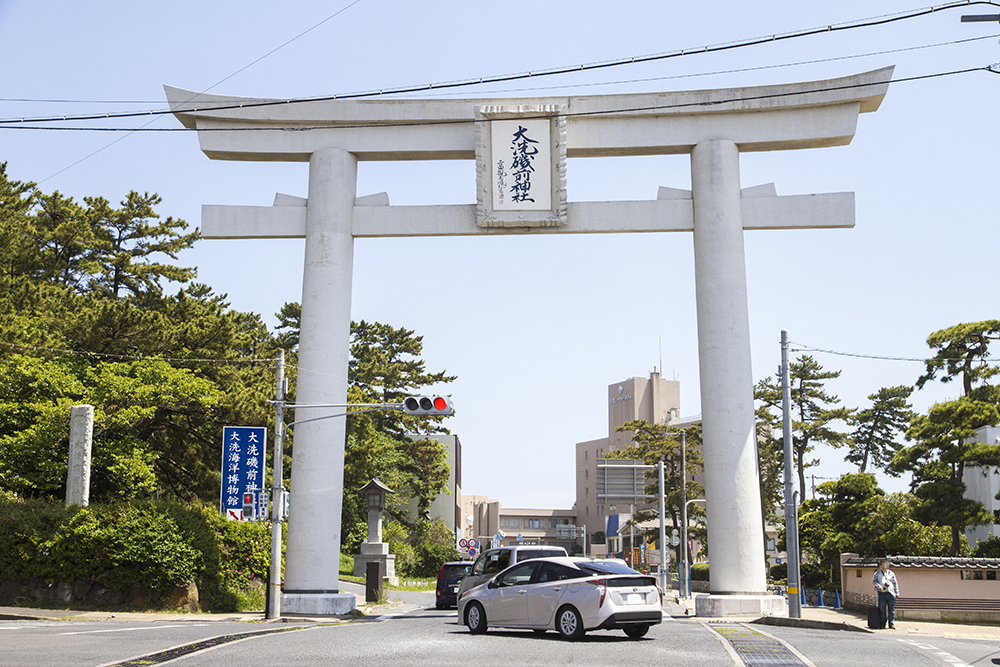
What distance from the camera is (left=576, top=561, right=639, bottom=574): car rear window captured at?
48.9ft

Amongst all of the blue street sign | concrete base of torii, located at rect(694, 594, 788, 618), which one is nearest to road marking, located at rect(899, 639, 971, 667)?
concrete base of torii, located at rect(694, 594, 788, 618)

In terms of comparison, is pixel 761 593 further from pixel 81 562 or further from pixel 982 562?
pixel 81 562

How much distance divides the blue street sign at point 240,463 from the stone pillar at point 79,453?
4.32 meters

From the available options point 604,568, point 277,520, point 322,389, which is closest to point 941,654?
point 604,568

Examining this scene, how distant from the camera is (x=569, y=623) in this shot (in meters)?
14.7

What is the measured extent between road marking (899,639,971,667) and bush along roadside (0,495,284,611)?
1845cm

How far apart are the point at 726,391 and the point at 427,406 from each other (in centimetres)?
770

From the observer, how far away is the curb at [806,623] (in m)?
18.8

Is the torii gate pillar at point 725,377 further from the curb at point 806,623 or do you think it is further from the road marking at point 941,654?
the road marking at point 941,654

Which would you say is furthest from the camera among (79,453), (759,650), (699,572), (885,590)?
(699,572)

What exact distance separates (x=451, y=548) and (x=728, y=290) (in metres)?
49.5

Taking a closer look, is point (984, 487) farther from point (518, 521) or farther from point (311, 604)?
point (518, 521)

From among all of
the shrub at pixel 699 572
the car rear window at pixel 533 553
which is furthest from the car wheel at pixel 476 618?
the shrub at pixel 699 572

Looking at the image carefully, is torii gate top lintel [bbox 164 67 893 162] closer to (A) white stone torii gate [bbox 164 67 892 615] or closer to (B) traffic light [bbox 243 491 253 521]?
(A) white stone torii gate [bbox 164 67 892 615]
